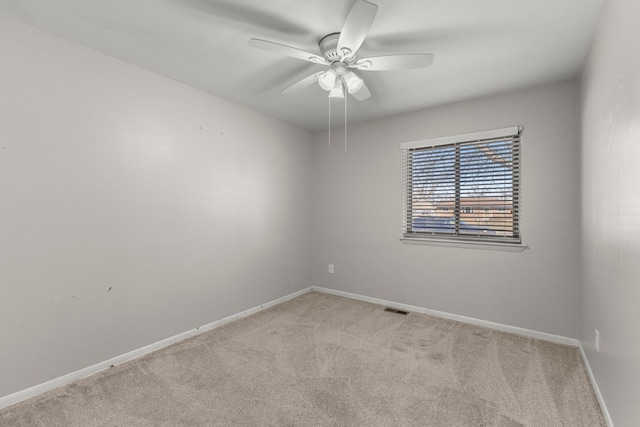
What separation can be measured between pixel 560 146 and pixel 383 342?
2.37 m

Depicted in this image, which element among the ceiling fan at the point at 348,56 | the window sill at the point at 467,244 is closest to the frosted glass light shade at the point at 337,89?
the ceiling fan at the point at 348,56

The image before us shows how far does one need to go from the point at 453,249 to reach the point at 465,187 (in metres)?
0.68

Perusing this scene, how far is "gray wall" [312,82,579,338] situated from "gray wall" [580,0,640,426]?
493 millimetres

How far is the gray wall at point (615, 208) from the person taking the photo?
4.13ft

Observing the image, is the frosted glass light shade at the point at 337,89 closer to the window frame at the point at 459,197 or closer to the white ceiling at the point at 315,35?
the white ceiling at the point at 315,35

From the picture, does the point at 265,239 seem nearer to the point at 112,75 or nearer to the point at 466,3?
the point at 112,75

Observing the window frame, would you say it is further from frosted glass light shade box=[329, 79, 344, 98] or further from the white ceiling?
frosted glass light shade box=[329, 79, 344, 98]

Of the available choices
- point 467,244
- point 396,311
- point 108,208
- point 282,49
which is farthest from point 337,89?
point 396,311

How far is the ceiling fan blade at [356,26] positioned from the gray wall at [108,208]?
1.75 m

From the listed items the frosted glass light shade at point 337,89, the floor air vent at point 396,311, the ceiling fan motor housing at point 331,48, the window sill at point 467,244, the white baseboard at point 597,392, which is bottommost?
the floor air vent at point 396,311

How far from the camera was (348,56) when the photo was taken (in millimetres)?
1863

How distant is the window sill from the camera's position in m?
2.84

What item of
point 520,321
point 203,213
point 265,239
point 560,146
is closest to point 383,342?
point 520,321

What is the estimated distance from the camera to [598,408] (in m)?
1.76
